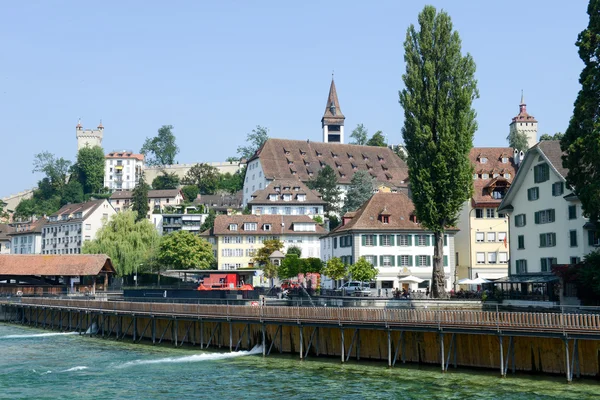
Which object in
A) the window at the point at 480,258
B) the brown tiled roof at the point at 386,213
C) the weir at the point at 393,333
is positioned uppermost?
the brown tiled roof at the point at 386,213

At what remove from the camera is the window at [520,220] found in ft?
196

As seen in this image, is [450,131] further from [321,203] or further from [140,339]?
[321,203]

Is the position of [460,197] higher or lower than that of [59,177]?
lower

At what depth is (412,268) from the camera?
75.3 metres

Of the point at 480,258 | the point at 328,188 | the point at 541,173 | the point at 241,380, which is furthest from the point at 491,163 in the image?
the point at 241,380

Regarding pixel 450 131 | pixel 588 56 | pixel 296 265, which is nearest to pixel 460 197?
pixel 450 131

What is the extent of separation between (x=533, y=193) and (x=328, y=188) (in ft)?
248

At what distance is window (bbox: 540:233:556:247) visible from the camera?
55250 mm

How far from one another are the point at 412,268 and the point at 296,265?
492 inches

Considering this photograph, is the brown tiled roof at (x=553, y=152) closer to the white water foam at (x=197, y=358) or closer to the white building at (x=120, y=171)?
the white water foam at (x=197, y=358)

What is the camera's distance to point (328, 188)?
133 metres

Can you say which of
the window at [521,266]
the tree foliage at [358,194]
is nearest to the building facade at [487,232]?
the window at [521,266]

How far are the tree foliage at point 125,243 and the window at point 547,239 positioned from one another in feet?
182

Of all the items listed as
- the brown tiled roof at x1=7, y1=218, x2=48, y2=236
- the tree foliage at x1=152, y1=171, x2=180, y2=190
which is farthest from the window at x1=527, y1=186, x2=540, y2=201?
the tree foliage at x1=152, y1=171, x2=180, y2=190
